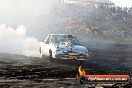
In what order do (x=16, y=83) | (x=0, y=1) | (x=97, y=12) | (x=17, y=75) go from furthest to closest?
(x=97, y=12)
(x=0, y=1)
(x=17, y=75)
(x=16, y=83)

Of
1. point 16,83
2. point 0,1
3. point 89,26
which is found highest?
point 0,1

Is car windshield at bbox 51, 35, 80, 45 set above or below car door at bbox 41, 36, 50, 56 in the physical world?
above

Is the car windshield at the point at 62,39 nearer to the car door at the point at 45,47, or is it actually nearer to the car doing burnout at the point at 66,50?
the car doing burnout at the point at 66,50

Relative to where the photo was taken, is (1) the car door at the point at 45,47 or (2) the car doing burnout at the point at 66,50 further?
(1) the car door at the point at 45,47

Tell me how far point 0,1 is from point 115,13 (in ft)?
67.9

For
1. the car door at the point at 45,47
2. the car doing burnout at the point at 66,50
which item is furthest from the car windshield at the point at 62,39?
the car door at the point at 45,47

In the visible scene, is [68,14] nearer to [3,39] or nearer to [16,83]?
[3,39]

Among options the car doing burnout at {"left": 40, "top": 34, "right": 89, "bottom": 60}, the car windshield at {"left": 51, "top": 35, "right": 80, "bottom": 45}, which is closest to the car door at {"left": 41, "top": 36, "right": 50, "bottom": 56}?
the car doing burnout at {"left": 40, "top": 34, "right": 89, "bottom": 60}

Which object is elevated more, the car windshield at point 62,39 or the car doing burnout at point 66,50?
the car windshield at point 62,39

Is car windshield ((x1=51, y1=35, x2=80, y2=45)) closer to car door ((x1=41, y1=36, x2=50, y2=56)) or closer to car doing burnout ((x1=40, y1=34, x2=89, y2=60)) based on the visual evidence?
car doing burnout ((x1=40, y1=34, x2=89, y2=60))

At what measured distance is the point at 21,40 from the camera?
91.1 ft

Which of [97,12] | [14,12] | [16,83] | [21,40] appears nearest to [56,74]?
[16,83]

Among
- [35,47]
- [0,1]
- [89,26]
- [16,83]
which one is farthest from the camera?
[89,26]

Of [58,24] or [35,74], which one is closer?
[35,74]
